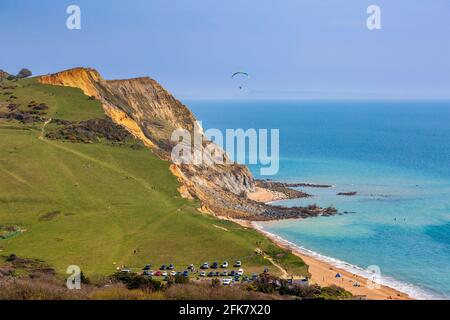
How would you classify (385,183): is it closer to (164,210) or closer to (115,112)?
(115,112)

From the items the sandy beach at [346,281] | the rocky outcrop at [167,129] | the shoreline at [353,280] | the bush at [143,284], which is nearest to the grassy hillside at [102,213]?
the sandy beach at [346,281]

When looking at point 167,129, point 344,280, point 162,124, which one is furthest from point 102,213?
point 162,124

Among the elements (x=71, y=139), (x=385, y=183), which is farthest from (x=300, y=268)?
(x=385, y=183)

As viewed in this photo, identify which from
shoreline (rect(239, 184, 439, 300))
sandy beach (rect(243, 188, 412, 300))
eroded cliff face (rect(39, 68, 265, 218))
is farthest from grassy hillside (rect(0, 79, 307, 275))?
eroded cliff face (rect(39, 68, 265, 218))

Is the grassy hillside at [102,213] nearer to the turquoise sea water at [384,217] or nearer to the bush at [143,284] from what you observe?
the turquoise sea water at [384,217]

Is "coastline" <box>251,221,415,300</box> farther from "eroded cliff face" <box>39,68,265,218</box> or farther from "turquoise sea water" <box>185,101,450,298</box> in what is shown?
"eroded cliff face" <box>39,68,265,218</box>

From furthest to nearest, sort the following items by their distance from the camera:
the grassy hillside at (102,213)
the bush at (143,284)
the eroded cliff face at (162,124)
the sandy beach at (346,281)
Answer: the eroded cliff face at (162,124)
the grassy hillside at (102,213)
the sandy beach at (346,281)
the bush at (143,284)

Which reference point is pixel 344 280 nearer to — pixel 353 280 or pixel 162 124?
pixel 353 280
